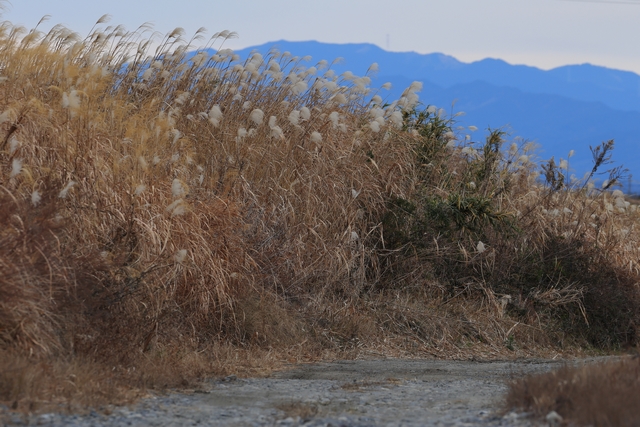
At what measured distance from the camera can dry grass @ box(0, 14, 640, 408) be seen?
640 cm

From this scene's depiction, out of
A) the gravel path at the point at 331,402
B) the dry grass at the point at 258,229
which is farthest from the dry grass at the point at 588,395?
the dry grass at the point at 258,229

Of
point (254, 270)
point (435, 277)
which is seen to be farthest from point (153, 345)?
point (435, 277)

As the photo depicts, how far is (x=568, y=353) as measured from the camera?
10.7m

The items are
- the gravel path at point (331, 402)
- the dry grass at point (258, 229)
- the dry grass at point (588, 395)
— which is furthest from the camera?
the dry grass at point (258, 229)

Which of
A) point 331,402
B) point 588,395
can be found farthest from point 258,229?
point 588,395

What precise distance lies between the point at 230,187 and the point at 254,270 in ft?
3.59

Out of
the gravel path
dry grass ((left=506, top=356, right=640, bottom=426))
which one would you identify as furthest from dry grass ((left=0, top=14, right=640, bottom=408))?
dry grass ((left=506, top=356, right=640, bottom=426))

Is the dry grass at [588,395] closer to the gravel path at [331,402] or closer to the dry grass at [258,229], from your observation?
the gravel path at [331,402]

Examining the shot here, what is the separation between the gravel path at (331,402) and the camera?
4879 millimetres

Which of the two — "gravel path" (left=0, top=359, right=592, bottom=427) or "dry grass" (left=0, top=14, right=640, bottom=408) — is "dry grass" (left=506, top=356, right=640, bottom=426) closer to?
"gravel path" (left=0, top=359, right=592, bottom=427)

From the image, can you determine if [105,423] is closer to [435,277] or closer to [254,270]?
[254,270]

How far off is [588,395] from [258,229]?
16.3 ft

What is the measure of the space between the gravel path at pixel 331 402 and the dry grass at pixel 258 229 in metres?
0.44

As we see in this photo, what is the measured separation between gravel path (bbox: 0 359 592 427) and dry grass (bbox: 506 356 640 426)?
0.62ft
